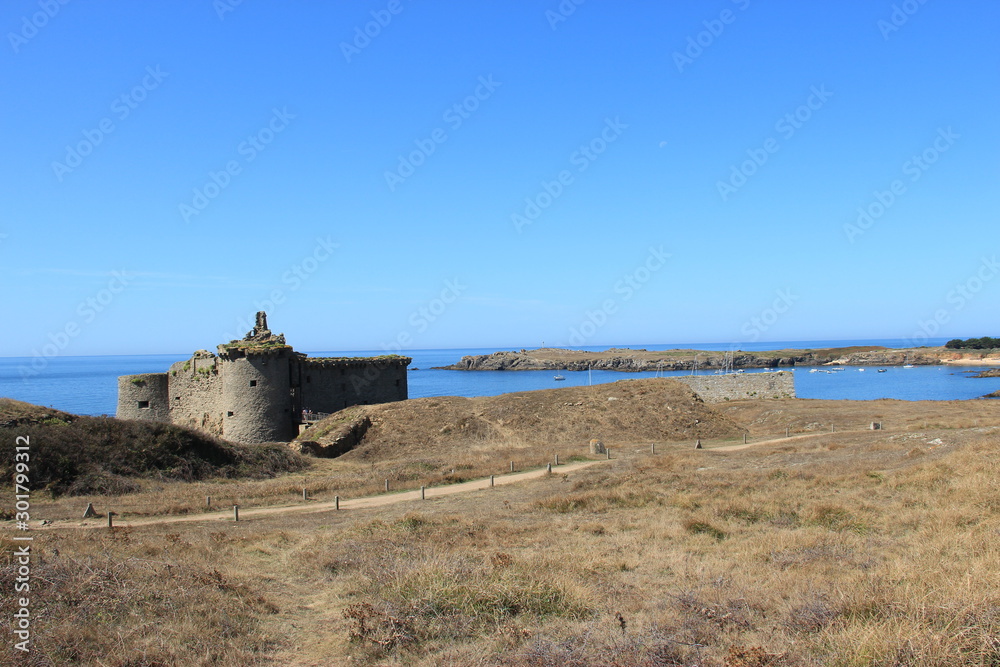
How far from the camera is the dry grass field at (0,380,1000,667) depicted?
23.3 ft

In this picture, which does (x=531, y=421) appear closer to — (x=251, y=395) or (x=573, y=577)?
(x=251, y=395)

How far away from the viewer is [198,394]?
37.6 metres

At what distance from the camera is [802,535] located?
480 inches

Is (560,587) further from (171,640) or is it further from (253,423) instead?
(253,423)

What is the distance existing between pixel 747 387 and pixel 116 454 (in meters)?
44.5

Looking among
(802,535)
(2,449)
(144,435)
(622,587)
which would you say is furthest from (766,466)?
(2,449)

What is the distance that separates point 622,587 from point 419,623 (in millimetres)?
3319


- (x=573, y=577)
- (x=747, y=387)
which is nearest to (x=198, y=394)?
(x=573, y=577)

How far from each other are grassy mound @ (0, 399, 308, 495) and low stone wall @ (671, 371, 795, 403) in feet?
114

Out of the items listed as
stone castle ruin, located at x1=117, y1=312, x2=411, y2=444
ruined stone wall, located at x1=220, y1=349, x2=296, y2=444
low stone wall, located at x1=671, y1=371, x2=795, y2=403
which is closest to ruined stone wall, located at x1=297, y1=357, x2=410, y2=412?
stone castle ruin, located at x1=117, y1=312, x2=411, y2=444

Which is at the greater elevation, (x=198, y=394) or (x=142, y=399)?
(x=198, y=394)

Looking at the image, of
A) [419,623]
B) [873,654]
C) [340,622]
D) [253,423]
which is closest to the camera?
[873,654]

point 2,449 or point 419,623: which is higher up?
point 2,449

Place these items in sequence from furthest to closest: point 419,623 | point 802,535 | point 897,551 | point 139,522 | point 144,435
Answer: point 144,435, point 139,522, point 802,535, point 897,551, point 419,623
